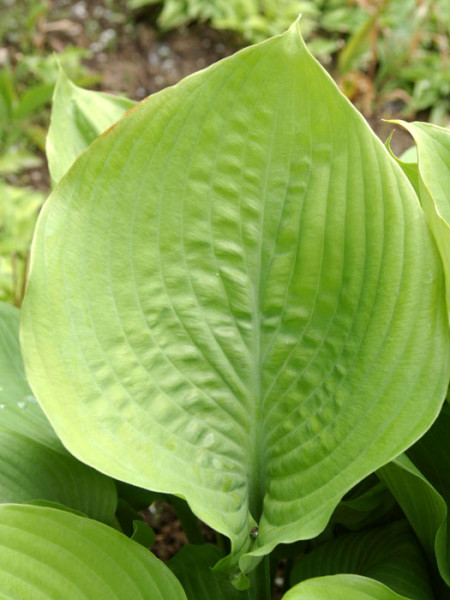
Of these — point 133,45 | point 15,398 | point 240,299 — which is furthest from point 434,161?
point 133,45

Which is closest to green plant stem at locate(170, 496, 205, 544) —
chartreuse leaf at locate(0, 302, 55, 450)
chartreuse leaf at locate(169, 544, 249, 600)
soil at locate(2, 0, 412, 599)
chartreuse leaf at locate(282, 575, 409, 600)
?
chartreuse leaf at locate(169, 544, 249, 600)

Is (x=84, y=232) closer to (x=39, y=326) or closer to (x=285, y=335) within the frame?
(x=39, y=326)

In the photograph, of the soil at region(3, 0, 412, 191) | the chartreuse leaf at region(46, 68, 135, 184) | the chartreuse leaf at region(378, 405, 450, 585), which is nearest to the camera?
the chartreuse leaf at region(378, 405, 450, 585)

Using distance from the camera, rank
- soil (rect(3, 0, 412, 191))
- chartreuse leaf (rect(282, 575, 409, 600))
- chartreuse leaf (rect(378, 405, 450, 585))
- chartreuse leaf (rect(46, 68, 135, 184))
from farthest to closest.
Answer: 1. soil (rect(3, 0, 412, 191))
2. chartreuse leaf (rect(46, 68, 135, 184))
3. chartreuse leaf (rect(378, 405, 450, 585))
4. chartreuse leaf (rect(282, 575, 409, 600))

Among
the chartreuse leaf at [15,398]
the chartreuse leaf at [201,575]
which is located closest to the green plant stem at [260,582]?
the chartreuse leaf at [201,575]

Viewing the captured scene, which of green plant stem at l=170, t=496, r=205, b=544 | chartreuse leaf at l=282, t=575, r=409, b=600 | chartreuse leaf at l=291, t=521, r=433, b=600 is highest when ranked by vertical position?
chartreuse leaf at l=282, t=575, r=409, b=600

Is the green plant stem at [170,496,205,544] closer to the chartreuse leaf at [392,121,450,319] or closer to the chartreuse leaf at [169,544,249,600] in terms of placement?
the chartreuse leaf at [169,544,249,600]

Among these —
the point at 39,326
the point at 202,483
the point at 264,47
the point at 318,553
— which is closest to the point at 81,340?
the point at 39,326
